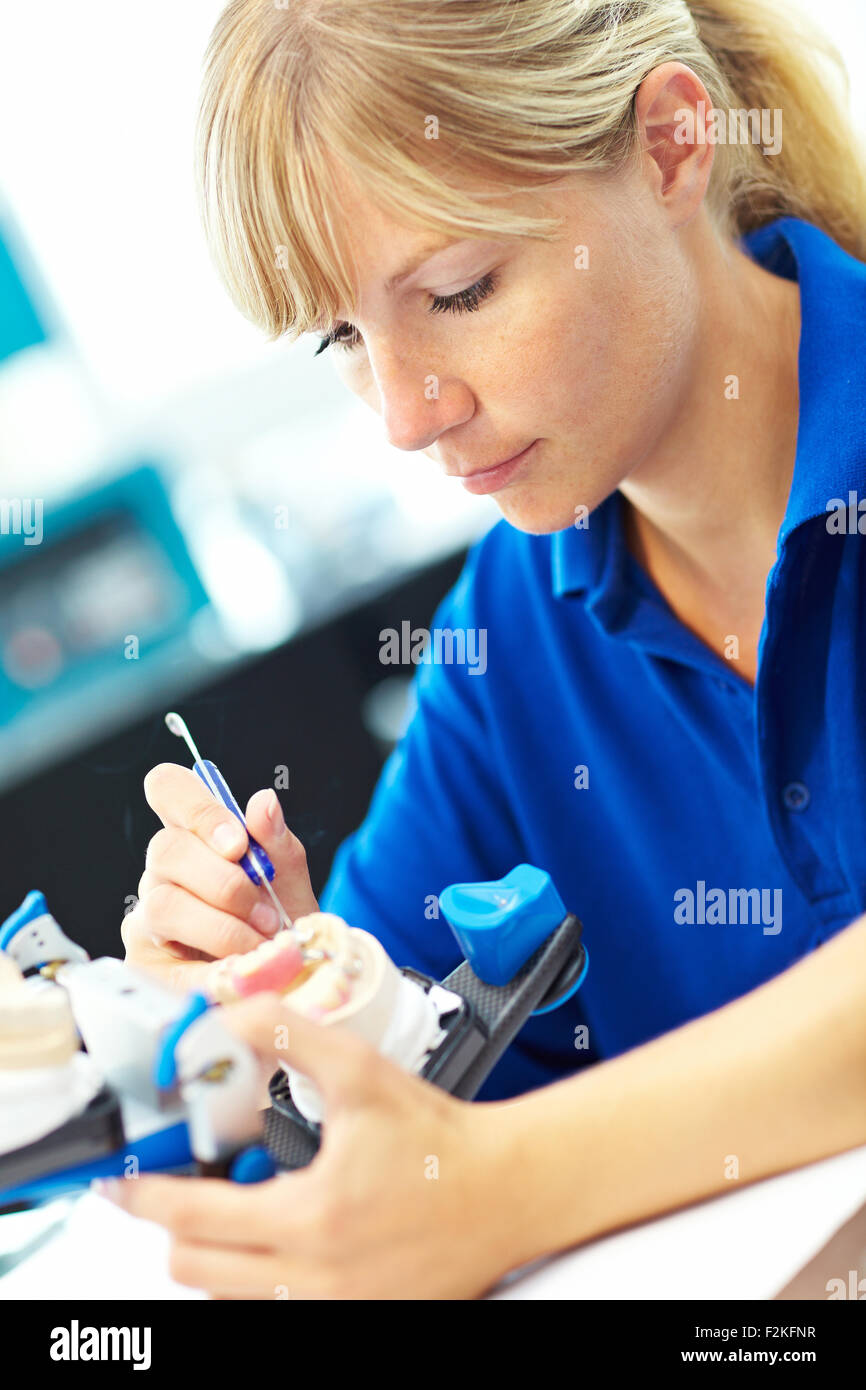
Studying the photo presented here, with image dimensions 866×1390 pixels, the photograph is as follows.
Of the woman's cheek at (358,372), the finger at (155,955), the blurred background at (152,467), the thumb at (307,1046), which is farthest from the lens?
the blurred background at (152,467)

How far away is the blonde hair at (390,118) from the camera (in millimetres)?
475

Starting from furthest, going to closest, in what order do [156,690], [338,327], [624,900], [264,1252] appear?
1. [156,690]
2. [624,900]
3. [338,327]
4. [264,1252]

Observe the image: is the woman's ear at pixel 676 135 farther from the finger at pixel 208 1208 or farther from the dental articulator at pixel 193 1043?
the finger at pixel 208 1208

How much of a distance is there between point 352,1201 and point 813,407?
0.41m

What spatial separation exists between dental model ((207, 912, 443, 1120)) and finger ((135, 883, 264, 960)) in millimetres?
35

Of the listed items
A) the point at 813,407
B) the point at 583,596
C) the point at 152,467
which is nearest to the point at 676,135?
the point at 813,407

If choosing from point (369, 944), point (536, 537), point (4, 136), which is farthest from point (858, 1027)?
point (4, 136)

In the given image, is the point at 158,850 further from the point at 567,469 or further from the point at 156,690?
the point at 156,690

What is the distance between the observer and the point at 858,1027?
0.42 meters

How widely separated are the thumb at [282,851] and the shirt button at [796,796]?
25cm

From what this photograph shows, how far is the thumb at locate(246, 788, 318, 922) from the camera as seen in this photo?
474 millimetres

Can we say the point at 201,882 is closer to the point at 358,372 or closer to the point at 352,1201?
the point at 352,1201

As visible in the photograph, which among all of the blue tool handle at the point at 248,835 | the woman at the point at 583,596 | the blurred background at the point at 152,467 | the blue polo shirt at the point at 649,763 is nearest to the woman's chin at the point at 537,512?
the woman at the point at 583,596

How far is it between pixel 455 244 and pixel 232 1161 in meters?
0.34
